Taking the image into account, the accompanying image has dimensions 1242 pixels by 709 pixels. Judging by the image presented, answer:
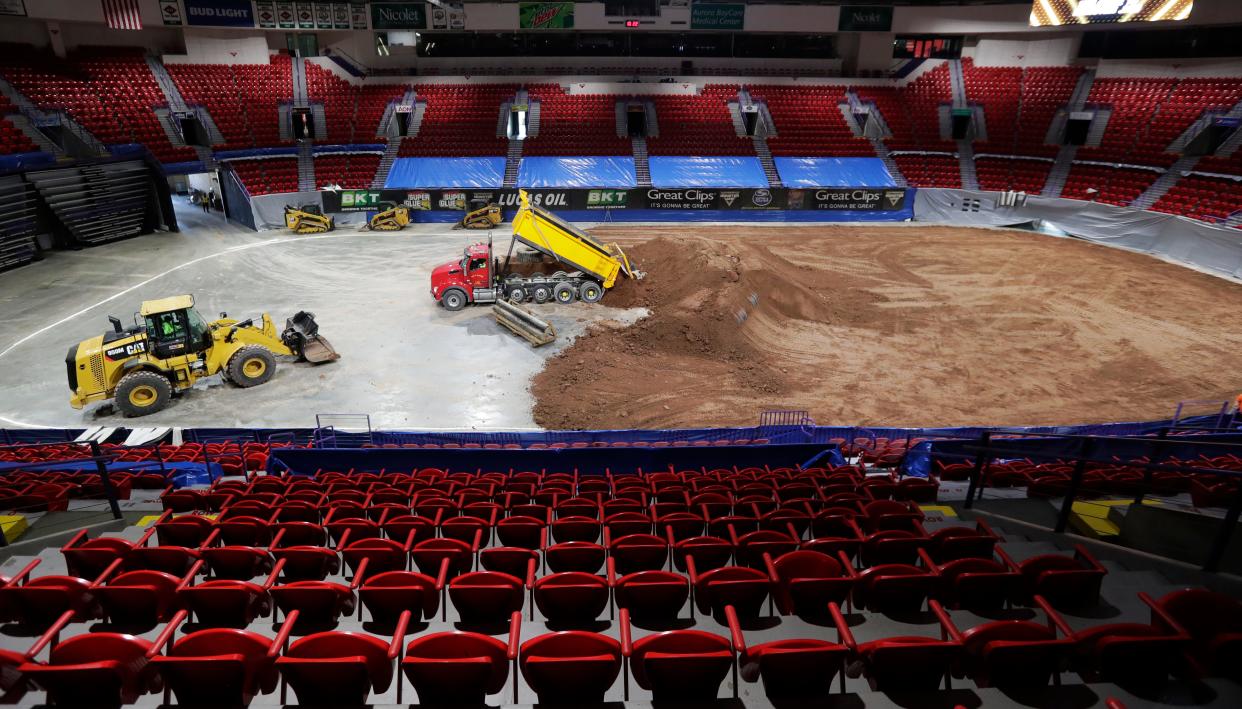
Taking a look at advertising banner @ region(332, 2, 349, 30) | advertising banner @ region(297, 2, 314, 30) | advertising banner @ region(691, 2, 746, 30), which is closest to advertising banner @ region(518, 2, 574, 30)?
advertising banner @ region(691, 2, 746, 30)

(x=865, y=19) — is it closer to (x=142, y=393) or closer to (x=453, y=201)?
(x=453, y=201)

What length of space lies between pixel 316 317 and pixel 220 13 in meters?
23.5

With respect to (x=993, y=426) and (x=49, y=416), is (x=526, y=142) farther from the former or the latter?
(x=993, y=426)

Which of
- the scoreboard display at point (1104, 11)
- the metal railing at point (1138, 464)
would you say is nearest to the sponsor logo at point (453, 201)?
the metal railing at point (1138, 464)

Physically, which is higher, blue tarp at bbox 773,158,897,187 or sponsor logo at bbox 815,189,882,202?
blue tarp at bbox 773,158,897,187

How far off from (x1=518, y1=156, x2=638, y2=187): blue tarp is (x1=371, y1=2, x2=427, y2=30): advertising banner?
32.4 feet

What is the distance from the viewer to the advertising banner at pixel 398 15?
36.7 meters

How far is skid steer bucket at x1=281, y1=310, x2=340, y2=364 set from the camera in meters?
17.1

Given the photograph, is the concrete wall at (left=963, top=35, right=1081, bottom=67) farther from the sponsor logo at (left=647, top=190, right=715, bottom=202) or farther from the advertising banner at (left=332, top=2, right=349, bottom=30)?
the advertising banner at (left=332, top=2, right=349, bottom=30)

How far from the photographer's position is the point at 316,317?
808 inches

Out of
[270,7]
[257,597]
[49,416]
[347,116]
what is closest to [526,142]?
[347,116]

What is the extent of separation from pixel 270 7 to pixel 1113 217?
4166 centimetres

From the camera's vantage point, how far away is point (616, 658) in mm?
4227

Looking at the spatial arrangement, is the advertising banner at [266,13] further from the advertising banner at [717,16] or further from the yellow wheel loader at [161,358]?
the yellow wheel loader at [161,358]
